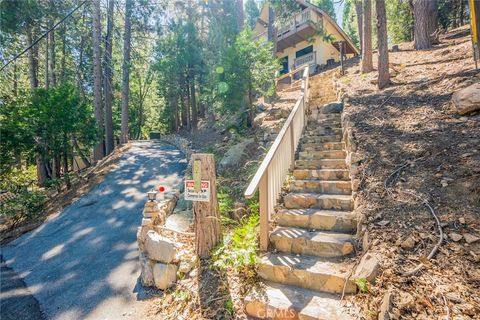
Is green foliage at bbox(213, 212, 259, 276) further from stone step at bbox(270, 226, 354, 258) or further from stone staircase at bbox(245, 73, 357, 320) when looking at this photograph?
stone step at bbox(270, 226, 354, 258)

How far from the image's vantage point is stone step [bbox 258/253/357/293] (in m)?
2.36

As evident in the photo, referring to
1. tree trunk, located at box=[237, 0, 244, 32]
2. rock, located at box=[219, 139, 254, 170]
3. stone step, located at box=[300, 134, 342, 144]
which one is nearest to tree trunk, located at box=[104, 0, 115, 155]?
tree trunk, located at box=[237, 0, 244, 32]

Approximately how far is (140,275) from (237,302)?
180 centimetres

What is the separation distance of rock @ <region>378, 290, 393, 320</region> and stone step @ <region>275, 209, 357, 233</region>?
3.54 ft

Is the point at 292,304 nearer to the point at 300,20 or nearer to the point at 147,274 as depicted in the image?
the point at 147,274

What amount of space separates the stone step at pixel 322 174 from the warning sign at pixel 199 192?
6.12 ft

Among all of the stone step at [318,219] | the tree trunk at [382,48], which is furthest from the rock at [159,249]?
the tree trunk at [382,48]

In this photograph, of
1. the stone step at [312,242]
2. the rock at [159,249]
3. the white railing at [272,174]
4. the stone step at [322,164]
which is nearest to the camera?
the stone step at [312,242]

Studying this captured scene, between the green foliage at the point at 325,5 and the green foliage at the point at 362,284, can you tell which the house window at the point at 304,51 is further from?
the green foliage at the point at 362,284

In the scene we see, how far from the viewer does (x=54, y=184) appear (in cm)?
837

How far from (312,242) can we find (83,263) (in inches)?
148

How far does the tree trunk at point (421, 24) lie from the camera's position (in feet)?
28.1

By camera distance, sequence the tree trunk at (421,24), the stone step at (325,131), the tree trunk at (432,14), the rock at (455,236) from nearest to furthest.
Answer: the rock at (455,236), the stone step at (325,131), the tree trunk at (421,24), the tree trunk at (432,14)

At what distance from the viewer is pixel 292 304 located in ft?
7.50
